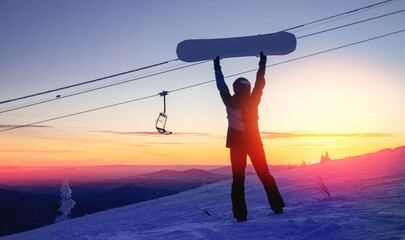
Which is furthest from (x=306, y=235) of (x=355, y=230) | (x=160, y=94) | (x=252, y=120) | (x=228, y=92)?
(x=160, y=94)

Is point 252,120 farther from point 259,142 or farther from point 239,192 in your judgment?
point 239,192

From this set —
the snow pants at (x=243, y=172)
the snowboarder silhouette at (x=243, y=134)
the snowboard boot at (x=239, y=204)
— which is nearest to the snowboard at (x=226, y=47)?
the snowboarder silhouette at (x=243, y=134)

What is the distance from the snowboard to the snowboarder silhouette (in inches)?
26.6

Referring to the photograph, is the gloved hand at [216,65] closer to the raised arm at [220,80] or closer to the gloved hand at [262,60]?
the raised arm at [220,80]

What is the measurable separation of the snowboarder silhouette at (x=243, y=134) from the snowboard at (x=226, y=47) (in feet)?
2.21

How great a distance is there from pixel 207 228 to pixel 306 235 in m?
1.44

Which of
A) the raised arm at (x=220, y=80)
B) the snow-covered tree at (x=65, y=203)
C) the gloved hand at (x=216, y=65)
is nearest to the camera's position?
the raised arm at (x=220, y=80)

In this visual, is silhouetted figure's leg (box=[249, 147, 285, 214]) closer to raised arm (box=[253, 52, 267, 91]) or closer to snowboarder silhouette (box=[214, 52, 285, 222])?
snowboarder silhouette (box=[214, 52, 285, 222])

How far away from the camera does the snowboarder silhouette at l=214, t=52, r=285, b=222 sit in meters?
4.53

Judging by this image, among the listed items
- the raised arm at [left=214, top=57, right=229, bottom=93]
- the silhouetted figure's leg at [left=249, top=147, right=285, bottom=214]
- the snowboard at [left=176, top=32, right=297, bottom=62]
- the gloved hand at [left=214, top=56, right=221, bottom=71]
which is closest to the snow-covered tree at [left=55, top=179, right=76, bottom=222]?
the snowboard at [left=176, top=32, right=297, bottom=62]

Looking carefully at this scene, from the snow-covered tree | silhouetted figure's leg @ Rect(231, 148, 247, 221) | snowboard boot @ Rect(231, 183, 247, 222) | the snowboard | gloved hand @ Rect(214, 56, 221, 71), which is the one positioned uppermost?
the snowboard

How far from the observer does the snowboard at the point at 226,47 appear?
514 cm

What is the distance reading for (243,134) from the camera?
179 inches

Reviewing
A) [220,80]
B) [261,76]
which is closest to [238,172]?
[220,80]
